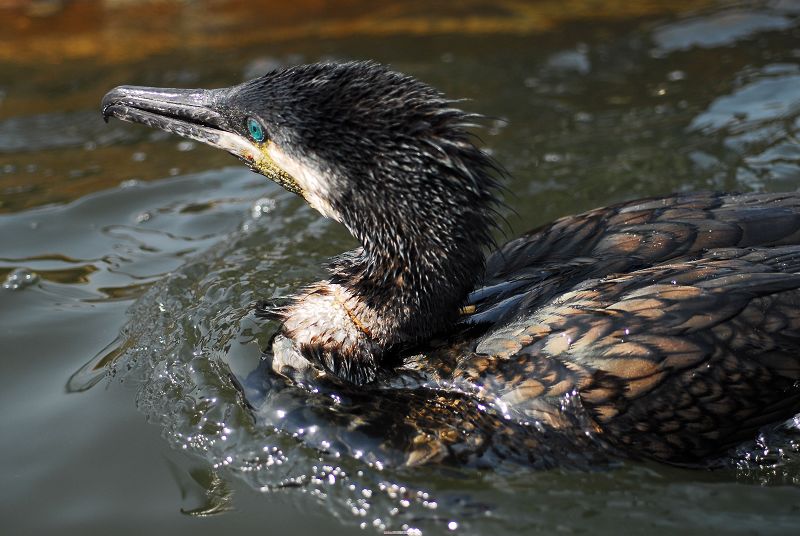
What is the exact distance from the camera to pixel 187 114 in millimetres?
4840

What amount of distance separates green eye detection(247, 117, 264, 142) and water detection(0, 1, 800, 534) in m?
1.14

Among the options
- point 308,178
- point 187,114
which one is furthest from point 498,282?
point 187,114

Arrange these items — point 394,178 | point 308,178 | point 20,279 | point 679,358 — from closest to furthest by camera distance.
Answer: point 679,358, point 394,178, point 308,178, point 20,279

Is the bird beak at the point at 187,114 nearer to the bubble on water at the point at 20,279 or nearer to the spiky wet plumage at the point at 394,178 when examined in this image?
the spiky wet plumage at the point at 394,178

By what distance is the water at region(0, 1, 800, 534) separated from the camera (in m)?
4.13

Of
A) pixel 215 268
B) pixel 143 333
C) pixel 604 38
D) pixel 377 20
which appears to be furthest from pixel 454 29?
pixel 143 333

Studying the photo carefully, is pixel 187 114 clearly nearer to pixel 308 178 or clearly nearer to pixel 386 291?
pixel 308 178

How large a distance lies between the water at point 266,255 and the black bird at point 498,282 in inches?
11.0

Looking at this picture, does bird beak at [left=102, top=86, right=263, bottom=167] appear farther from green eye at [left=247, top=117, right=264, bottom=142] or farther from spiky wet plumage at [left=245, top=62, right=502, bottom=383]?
spiky wet plumage at [left=245, top=62, right=502, bottom=383]

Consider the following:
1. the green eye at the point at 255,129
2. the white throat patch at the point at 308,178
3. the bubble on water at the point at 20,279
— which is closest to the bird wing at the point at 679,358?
the white throat patch at the point at 308,178

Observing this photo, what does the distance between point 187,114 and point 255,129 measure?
1.34 feet

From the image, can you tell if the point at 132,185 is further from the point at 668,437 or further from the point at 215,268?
the point at 668,437

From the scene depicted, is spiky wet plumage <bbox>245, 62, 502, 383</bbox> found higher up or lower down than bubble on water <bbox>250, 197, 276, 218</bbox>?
higher up

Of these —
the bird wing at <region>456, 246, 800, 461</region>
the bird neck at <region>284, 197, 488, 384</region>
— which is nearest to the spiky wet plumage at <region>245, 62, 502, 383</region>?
the bird neck at <region>284, 197, 488, 384</region>
